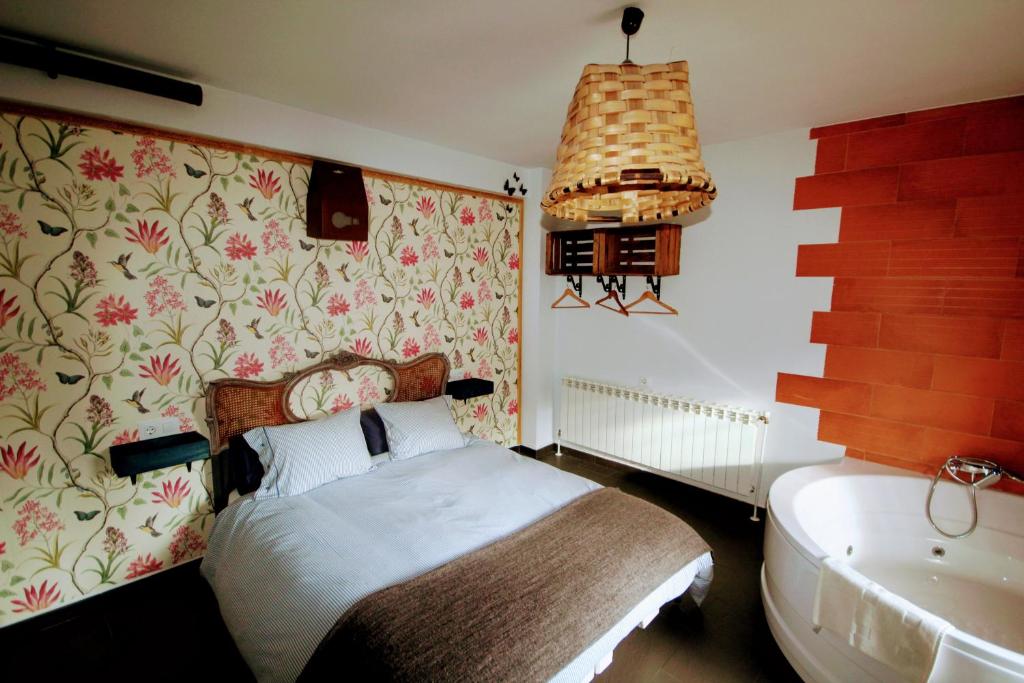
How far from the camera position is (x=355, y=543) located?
1854 millimetres

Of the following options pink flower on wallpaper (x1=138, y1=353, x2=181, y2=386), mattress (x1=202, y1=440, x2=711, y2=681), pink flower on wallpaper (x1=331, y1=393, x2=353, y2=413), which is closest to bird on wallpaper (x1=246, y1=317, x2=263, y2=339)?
pink flower on wallpaper (x1=138, y1=353, x2=181, y2=386)

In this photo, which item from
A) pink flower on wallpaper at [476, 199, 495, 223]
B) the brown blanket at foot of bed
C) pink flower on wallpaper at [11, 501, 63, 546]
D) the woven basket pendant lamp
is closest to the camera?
the woven basket pendant lamp

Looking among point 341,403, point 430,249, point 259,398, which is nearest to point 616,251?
point 430,249

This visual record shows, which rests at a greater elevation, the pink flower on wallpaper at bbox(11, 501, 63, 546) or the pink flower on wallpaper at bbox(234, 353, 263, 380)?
the pink flower on wallpaper at bbox(234, 353, 263, 380)

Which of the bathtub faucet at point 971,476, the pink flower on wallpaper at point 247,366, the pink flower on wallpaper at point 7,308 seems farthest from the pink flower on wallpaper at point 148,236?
the bathtub faucet at point 971,476

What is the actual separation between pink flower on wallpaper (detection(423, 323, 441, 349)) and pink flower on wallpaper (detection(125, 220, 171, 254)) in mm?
1529

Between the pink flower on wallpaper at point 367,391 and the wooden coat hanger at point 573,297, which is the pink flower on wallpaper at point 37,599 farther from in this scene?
the wooden coat hanger at point 573,297

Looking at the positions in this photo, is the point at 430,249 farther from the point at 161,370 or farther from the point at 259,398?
the point at 161,370

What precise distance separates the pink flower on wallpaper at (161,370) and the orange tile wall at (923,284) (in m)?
3.41

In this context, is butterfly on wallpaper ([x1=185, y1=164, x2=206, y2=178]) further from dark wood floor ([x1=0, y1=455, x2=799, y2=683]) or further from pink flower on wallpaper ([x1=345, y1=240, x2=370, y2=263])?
dark wood floor ([x1=0, y1=455, x2=799, y2=683])

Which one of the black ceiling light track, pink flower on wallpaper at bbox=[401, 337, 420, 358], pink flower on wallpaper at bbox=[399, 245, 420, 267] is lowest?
pink flower on wallpaper at bbox=[401, 337, 420, 358]

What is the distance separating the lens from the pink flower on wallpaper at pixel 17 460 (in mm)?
1883

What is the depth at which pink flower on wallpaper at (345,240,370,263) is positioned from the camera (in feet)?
9.12

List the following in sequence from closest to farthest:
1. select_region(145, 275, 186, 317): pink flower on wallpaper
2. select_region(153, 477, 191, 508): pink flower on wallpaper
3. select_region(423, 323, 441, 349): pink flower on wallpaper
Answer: select_region(145, 275, 186, 317): pink flower on wallpaper
select_region(153, 477, 191, 508): pink flower on wallpaper
select_region(423, 323, 441, 349): pink flower on wallpaper
